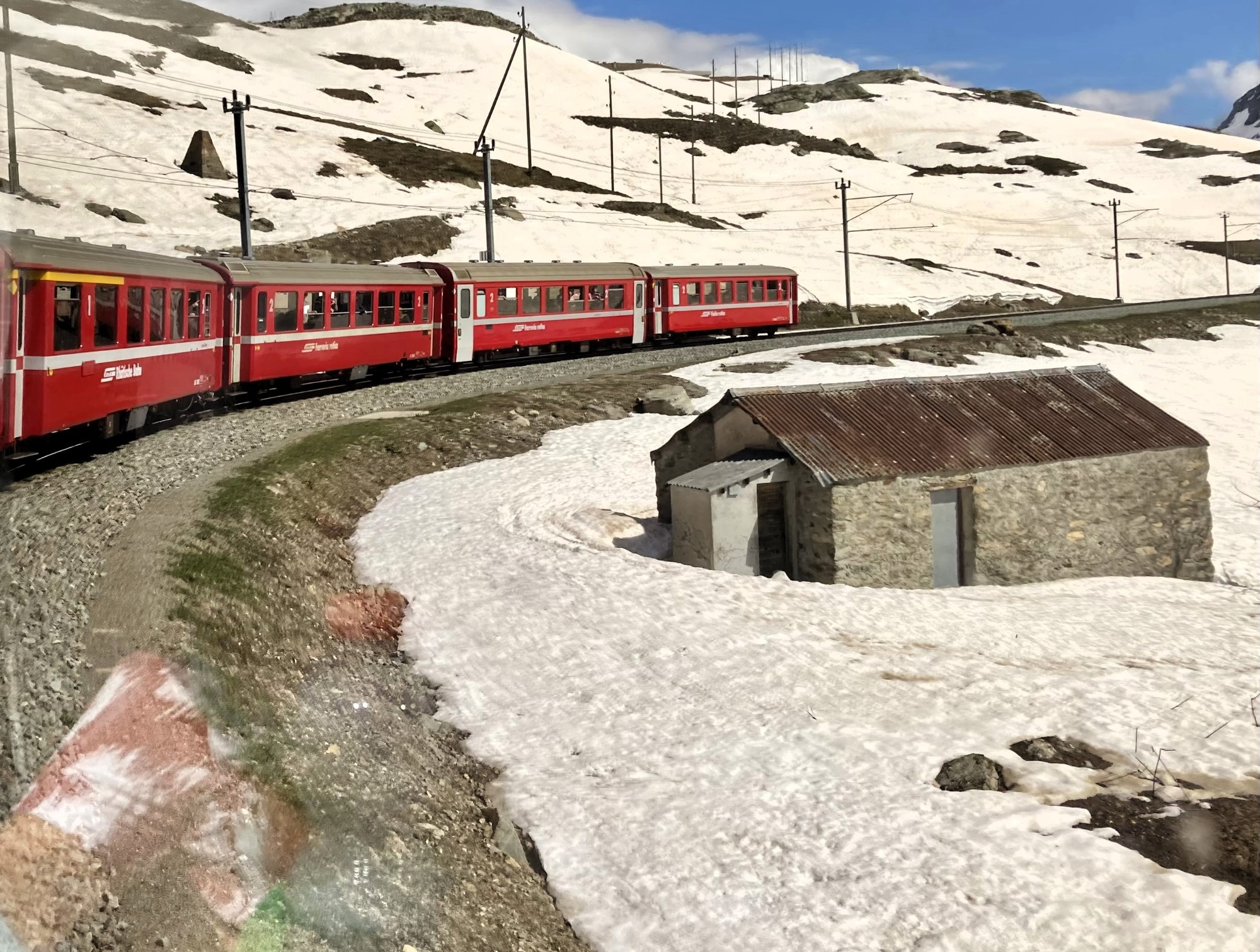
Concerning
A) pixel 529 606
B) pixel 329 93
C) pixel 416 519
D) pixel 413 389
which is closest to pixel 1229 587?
pixel 529 606

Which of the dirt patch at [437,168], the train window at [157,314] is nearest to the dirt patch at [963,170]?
the dirt patch at [437,168]

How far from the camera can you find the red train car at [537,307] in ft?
115

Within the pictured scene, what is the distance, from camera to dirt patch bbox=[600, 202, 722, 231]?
91875mm

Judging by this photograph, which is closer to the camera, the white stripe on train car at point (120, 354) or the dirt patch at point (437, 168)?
the white stripe on train car at point (120, 354)

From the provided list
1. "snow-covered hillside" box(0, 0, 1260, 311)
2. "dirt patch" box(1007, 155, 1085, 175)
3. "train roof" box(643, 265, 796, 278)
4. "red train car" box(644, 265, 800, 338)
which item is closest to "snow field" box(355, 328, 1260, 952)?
"red train car" box(644, 265, 800, 338)

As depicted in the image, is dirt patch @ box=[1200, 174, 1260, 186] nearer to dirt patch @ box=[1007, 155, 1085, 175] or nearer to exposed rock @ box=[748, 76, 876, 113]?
dirt patch @ box=[1007, 155, 1085, 175]

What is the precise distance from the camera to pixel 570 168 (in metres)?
110

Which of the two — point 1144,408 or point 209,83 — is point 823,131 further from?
point 1144,408

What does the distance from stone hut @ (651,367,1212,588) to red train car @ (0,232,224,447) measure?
1048 centimetres

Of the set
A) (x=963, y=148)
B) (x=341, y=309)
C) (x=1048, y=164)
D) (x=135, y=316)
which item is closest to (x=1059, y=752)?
(x=135, y=316)

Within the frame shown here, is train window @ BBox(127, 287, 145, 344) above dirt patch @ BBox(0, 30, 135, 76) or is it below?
below

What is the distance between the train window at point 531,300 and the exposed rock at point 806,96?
465 ft

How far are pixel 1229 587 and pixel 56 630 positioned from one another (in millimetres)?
23269

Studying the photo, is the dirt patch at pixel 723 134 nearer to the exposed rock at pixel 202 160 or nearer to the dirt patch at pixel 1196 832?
the exposed rock at pixel 202 160
